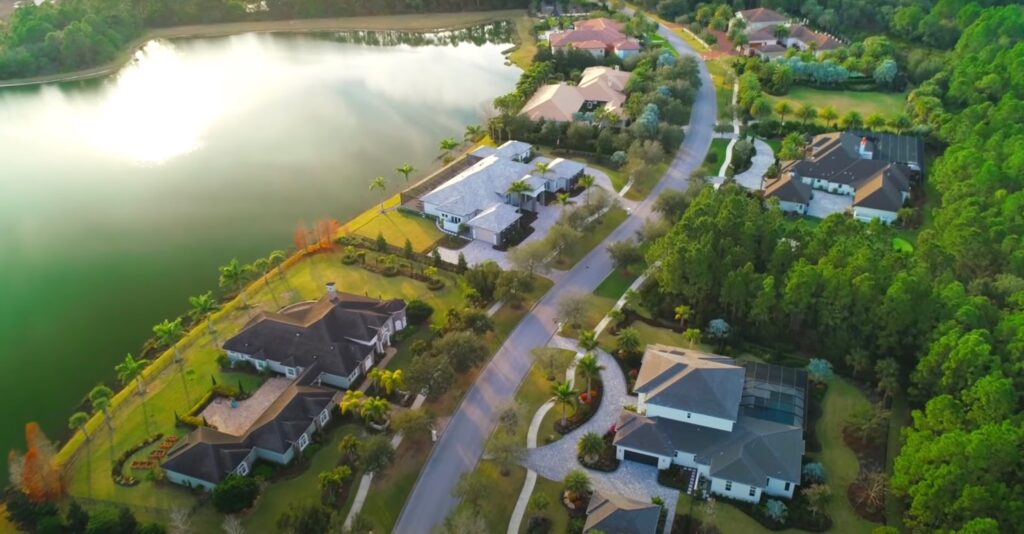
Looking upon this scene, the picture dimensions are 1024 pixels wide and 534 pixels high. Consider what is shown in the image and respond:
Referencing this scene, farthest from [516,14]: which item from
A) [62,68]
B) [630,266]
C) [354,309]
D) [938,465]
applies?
[938,465]

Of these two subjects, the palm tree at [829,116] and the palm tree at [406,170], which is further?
the palm tree at [829,116]

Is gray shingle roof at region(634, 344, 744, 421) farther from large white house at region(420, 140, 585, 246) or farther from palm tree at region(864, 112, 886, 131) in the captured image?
palm tree at region(864, 112, 886, 131)

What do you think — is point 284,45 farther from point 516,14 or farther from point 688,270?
point 688,270

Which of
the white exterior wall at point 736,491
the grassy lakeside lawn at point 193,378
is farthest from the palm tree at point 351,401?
the white exterior wall at point 736,491

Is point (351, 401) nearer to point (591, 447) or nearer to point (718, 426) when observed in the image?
point (591, 447)

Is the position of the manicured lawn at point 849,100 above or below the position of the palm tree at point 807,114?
below

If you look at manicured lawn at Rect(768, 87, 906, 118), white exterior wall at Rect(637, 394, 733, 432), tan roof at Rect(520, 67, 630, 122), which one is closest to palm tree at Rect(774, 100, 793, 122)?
manicured lawn at Rect(768, 87, 906, 118)

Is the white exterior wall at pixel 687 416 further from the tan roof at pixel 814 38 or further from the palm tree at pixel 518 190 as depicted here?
the tan roof at pixel 814 38
